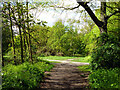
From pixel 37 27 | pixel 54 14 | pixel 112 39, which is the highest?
pixel 54 14

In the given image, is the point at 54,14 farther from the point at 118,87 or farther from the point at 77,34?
the point at 77,34

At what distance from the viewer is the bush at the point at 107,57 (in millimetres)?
6902

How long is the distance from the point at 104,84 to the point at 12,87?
3229 mm

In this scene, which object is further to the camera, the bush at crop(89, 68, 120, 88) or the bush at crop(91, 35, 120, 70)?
the bush at crop(91, 35, 120, 70)

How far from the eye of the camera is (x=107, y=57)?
22.7 ft

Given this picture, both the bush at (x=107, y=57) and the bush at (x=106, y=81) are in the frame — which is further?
the bush at (x=107, y=57)

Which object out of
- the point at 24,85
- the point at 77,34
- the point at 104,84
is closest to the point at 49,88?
the point at 24,85

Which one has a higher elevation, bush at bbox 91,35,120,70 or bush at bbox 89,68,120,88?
bush at bbox 91,35,120,70

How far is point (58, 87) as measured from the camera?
5.41 m

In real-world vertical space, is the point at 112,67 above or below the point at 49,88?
above

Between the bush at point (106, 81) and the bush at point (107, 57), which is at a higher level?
the bush at point (107, 57)

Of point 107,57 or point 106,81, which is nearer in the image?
point 106,81

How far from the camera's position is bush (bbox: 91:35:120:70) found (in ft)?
22.6

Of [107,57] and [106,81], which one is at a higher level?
[107,57]
